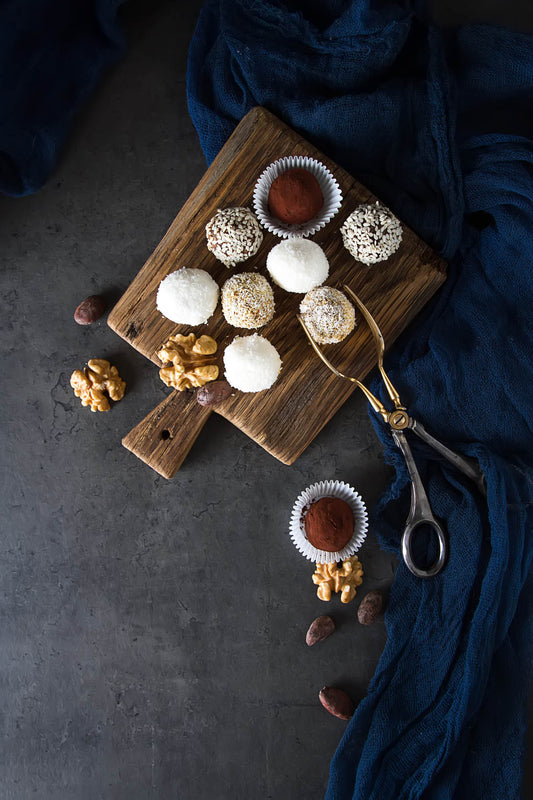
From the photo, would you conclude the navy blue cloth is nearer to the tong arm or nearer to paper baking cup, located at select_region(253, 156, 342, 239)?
paper baking cup, located at select_region(253, 156, 342, 239)

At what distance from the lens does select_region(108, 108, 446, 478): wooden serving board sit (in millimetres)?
1138

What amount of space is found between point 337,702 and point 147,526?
1.82 feet

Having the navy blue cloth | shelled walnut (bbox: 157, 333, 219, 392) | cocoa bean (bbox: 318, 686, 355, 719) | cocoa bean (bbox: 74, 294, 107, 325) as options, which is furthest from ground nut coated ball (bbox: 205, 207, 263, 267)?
cocoa bean (bbox: 318, 686, 355, 719)

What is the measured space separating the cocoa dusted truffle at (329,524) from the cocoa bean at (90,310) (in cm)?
61

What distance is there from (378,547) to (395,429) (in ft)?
1.02

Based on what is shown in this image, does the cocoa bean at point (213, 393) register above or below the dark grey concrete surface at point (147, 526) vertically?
above

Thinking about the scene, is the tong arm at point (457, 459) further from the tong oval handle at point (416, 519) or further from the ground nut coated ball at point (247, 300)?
the ground nut coated ball at point (247, 300)

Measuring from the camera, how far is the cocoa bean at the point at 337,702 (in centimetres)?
123

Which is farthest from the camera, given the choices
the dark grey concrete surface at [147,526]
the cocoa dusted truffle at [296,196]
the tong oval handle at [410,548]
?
the dark grey concrete surface at [147,526]

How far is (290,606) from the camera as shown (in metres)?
1.27

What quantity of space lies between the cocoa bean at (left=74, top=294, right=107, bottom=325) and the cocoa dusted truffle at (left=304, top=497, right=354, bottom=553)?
614 millimetres

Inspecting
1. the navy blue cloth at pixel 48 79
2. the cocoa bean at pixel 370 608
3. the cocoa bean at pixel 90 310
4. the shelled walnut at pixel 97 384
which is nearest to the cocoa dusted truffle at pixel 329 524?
the cocoa bean at pixel 370 608

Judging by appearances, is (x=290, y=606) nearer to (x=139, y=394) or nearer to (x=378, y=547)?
(x=378, y=547)

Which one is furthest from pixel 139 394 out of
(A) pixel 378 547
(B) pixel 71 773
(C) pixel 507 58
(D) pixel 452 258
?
(C) pixel 507 58
